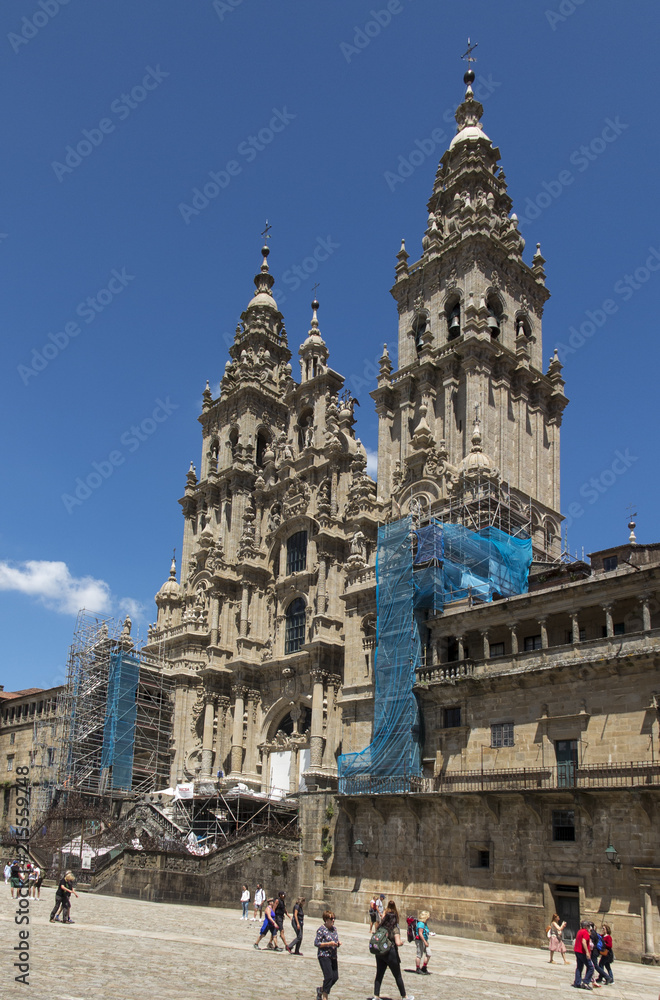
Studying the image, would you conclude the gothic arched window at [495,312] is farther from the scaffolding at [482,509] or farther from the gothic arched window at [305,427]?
the gothic arched window at [305,427]

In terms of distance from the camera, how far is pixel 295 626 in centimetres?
6041

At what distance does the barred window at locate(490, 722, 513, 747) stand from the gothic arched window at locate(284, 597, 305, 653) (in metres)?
22.5

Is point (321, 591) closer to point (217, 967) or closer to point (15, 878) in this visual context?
point (15, 878)

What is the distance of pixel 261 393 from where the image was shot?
75.4m

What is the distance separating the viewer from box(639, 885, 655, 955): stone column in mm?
29688

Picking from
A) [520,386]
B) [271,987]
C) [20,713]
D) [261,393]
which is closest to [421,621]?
[520,386]

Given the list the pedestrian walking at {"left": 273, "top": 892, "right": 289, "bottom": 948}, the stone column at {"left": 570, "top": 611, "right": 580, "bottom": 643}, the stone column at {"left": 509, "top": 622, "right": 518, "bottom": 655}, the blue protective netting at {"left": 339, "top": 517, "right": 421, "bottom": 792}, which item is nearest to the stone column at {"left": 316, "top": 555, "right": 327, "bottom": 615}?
the blue protective netting at {"left": 339, "top": 517, "right": 421, "bottom": 792}

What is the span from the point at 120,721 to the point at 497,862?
32.3m

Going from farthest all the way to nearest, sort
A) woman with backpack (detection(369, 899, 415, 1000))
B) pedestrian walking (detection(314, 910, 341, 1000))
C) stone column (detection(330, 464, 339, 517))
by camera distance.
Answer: stone column (detection(330, 464, 339, 517)), woman with backpack (detection(369, 899, 415, 1000)), pedestrian walking (detection(314, 910, 341, 1000))

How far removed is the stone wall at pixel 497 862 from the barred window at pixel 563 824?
0.20 metres

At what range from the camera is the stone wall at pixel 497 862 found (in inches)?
1241

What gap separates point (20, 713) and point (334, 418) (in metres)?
34.9

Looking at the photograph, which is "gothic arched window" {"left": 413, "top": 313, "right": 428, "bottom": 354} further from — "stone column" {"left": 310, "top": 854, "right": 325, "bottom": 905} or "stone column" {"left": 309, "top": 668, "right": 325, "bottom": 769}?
"stone column" {"left": 310, "top": 854, "right": 325, "bottom": 905}

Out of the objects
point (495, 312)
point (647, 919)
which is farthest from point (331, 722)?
point (495, 312)
